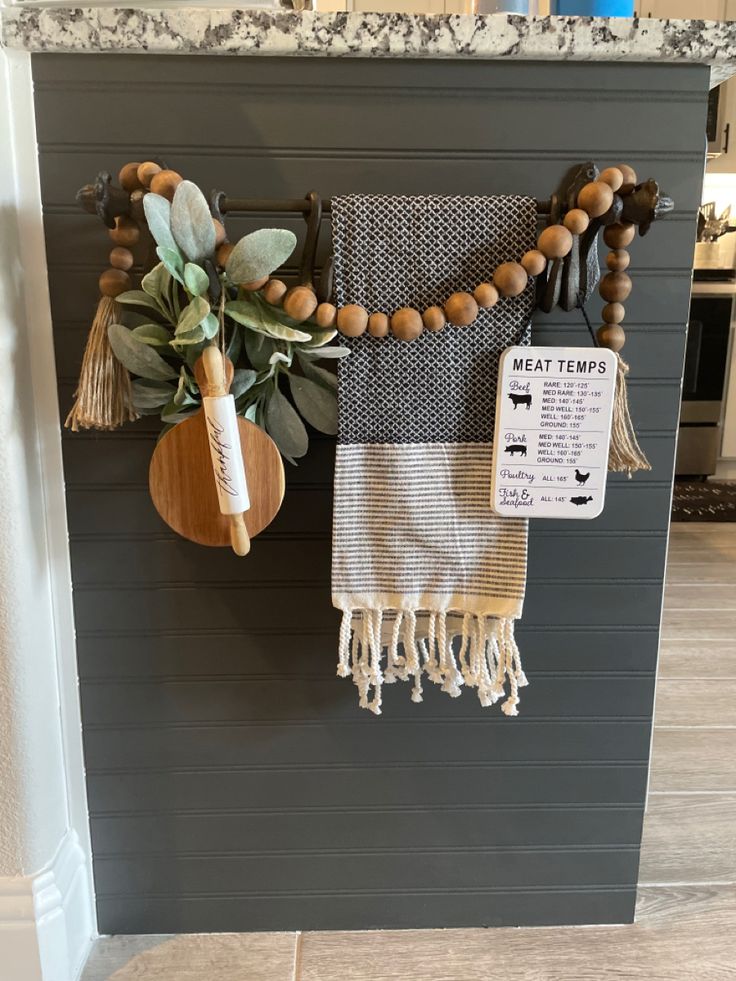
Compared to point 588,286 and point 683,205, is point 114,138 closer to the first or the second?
point 588,286

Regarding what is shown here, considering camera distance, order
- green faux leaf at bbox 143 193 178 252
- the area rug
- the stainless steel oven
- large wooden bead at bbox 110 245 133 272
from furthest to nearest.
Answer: the stainless steel oven < the area rug < large wooden bead at bbox 110 245 133 272 < green faux leaf at bbox 143 193 178 252

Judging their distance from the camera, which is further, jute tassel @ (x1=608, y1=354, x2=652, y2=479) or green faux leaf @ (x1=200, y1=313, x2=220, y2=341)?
jute tassel @ (x1=608, y1=354, x2=652, y2=479)

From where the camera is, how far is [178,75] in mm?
975

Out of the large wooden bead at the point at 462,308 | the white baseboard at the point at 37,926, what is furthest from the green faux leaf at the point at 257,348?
the white baseboard at the point at 37,926

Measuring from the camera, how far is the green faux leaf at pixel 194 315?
85cm

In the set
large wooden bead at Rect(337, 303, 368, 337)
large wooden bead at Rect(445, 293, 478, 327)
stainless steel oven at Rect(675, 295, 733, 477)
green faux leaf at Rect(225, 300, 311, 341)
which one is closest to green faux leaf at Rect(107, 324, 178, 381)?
green faux leaf at Rect(225, 300, 311, 341)

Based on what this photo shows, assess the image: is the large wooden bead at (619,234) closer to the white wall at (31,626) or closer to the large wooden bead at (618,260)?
the large wooden bead at (618,260)

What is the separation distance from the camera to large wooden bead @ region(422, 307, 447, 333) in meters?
0.93

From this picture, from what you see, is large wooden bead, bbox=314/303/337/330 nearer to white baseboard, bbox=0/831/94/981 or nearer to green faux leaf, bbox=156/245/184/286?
green faux leaf, bbox=156/245/184/286

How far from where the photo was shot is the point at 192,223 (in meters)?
0.86

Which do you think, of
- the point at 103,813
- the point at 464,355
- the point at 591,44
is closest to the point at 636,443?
the point at 464,355

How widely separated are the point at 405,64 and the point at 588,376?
446 millimetres

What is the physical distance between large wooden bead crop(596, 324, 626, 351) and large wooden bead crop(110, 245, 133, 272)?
0.58 meters

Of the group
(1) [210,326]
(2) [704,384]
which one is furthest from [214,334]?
(2) [704,384]
